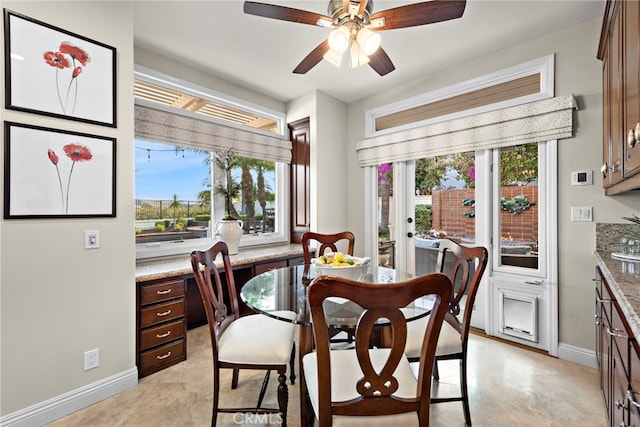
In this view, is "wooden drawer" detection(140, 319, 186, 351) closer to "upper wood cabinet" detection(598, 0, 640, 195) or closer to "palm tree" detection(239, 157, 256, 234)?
"palm tree" detection(239, 157, 256, 234)

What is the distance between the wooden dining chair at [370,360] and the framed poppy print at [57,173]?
176cm

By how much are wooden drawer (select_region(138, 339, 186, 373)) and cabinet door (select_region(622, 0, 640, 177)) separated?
2965 millimetres

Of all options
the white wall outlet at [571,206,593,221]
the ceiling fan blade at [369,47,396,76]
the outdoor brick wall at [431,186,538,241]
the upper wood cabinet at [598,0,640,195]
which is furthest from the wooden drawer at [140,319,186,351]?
the white wall outlet at [571,206,593,221]

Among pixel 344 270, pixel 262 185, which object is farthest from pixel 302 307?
pixel 262 185

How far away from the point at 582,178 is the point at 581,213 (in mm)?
274

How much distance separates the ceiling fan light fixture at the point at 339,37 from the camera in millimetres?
1600

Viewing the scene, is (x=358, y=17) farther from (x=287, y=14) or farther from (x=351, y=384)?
(x=351, y=384)

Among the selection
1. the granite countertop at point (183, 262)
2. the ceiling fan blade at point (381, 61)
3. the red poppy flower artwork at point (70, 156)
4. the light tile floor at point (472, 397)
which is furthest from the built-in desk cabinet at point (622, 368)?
the red poppy flower artwork at point (70, 156)

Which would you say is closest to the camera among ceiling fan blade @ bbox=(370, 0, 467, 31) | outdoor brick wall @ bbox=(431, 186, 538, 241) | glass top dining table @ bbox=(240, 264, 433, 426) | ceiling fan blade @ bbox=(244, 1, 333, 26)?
glass top dining table @ bbox=(240, 264, 433, 426)

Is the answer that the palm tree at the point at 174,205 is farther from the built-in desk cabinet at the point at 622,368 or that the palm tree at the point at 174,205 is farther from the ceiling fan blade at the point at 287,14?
the built-in desk cabinet at the point at 622,368

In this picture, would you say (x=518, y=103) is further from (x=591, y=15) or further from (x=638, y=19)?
(x=638, y=19)

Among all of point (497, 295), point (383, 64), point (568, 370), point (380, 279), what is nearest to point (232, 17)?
point (383, 64)

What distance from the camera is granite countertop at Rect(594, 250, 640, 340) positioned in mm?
883

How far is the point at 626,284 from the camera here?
1.19 meters
